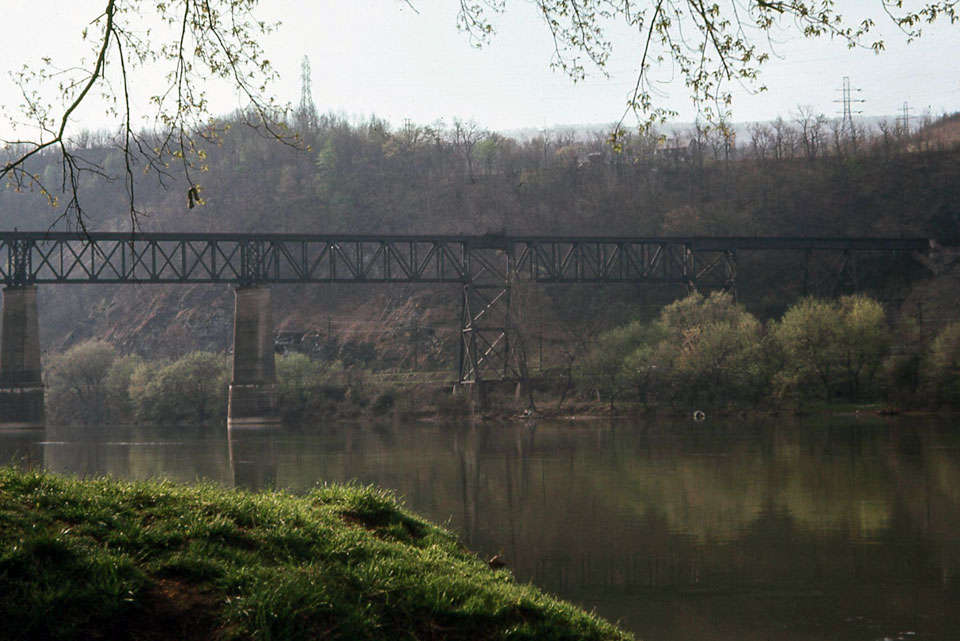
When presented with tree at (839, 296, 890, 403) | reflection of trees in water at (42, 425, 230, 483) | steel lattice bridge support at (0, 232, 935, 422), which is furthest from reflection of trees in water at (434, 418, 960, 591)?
steel lattice bridge support at (0, 232, 935, 422)

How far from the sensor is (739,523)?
64.6 feet

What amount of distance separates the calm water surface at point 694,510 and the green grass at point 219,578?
3.09 metres

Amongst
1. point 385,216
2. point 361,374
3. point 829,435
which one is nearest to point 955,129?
point 385,216

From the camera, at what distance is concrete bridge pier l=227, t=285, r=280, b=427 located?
71.4 m

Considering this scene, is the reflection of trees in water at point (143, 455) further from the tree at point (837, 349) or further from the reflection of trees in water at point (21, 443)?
the tree at point (837, 349)

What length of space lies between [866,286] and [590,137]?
85.5 m

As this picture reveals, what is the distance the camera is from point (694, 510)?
21625 millimetres

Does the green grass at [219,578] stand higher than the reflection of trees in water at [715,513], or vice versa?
the green grass at [219,578]

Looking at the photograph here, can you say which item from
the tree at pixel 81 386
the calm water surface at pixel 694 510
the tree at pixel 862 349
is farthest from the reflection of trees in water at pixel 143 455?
the tree at pixel 862 349

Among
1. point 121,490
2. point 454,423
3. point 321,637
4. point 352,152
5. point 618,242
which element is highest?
point 352,152

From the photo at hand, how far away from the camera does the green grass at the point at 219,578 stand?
23.2 feet

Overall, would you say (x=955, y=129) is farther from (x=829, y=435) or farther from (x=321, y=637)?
(x=321, y=637)

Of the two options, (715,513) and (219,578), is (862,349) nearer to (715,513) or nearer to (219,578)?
(715,513)

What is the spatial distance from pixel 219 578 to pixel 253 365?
6625cm
